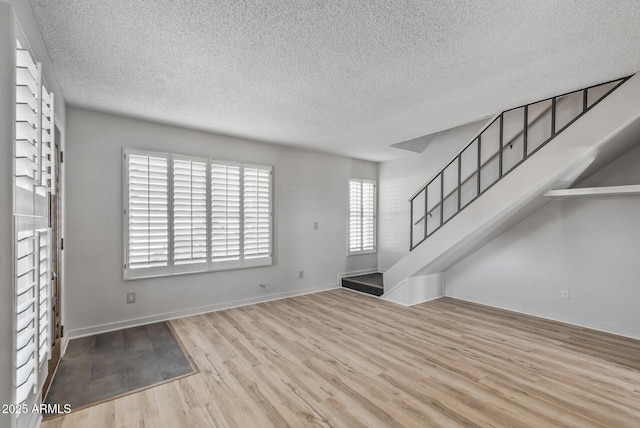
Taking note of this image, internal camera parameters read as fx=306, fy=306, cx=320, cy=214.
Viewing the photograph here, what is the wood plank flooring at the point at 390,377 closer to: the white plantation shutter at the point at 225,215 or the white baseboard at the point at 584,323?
the white baseboard at the point at 584,323

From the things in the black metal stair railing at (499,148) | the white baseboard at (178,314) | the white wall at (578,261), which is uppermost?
the black metal stair railing at (499,148)

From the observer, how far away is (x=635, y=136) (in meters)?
3.12

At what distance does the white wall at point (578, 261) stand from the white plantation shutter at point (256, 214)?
135 inches

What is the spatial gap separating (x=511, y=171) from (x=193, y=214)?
3.99 metres

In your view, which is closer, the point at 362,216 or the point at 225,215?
the point at 225,215

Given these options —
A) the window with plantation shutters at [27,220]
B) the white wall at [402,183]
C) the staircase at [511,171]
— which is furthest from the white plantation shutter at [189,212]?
the white wall at [402,183]

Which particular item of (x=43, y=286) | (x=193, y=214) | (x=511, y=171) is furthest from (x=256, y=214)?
(x=511, y=171)

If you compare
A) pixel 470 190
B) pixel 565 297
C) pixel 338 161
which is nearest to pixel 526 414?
pixel 565 297

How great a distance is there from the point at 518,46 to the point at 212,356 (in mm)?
3726

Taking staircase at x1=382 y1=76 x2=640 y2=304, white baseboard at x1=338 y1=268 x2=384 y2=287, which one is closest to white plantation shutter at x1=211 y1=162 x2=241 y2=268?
white baseboard at x1=338 y1=268 x2=384 y2=287

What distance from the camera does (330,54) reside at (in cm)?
236

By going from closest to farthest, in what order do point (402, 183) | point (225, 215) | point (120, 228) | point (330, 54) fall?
point (330, 54)
point (120, 228)
point (225, 215)
point (402, 183)

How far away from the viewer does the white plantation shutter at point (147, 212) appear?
378 cm

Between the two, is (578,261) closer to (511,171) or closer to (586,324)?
(586,324)
